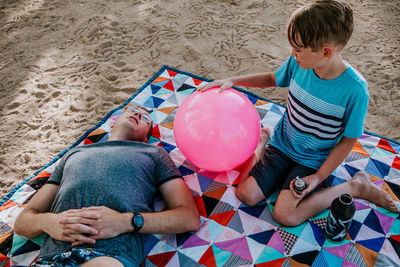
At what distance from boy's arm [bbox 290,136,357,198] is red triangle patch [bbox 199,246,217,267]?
0.63 metres

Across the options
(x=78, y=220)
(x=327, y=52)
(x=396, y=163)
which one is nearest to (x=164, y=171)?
(x=78, y=220)

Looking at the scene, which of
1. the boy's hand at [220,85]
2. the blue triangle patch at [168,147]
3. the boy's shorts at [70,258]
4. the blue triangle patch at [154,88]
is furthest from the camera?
the blue triangle patch at [154,88]

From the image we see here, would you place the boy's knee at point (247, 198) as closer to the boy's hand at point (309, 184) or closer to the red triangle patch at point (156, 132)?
the boy's hand at point (309, 184)

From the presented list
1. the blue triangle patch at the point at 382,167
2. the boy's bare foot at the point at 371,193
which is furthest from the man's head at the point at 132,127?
the blue triangle patch at the point at 382,167

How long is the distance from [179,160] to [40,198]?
Answer: 102cm

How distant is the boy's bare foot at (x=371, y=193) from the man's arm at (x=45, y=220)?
1.70 meters

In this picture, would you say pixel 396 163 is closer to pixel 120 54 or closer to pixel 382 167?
pixel 382 167

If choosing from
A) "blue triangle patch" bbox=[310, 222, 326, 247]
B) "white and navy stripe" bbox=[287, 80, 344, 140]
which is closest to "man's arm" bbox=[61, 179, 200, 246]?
"blue triangle patch" bbox=[310, 222, 326, 247]

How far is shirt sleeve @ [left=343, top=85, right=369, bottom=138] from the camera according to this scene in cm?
177

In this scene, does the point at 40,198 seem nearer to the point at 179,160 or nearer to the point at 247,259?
the point at 179,160

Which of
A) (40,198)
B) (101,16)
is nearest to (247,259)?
(40,198)

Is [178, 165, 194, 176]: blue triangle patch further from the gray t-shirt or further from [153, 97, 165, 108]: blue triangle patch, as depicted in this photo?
[153, 97, 165, 108]: blue triangle patch

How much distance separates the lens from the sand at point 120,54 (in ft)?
10.2

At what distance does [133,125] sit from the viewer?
2.36 m
